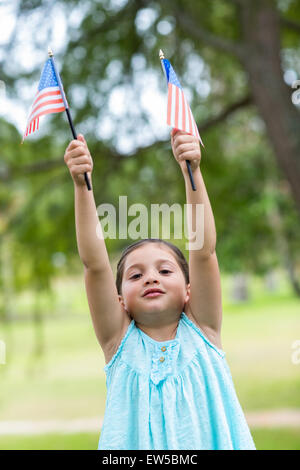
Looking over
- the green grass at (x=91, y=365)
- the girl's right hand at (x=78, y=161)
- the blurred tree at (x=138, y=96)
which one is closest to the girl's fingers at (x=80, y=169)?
the girl's right hand at (x=78, y=161)


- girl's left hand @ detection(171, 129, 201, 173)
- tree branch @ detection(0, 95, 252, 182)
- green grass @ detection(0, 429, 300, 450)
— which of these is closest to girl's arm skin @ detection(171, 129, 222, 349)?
girl's left hand @ detection(171, 129, 201, 173)

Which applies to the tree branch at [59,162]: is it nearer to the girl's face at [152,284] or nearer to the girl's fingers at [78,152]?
the girl's face at [152,284]

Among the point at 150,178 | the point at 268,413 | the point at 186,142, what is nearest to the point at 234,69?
the point at 150,178

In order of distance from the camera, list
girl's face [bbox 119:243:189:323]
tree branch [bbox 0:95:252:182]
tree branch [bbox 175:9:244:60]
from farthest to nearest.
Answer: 1. tree branch [bbox 0:95:252:182]
2. tree branch [bbox 175:9:244:60]
3. girl's face [bbox 119:243:189:323]

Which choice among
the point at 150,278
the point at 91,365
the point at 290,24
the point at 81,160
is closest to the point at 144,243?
the point at 150,278

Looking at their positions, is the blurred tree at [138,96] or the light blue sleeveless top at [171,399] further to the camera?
the blurred tree at [138,96]

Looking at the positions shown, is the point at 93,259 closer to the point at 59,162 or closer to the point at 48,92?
the point at 48,92

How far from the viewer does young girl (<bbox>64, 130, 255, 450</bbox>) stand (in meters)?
1.69

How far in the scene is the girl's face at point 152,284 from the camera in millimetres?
1838

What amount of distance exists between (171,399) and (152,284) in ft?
1.18

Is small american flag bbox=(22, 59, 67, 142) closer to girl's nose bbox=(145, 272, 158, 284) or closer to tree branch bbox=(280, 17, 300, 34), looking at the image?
girl's nose bbox=(145, 272, 158, 284)

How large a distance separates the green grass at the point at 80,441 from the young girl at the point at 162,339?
7.41 m

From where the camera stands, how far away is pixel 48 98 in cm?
193

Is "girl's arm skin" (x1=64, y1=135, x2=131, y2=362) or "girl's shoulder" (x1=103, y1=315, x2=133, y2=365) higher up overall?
"girl's arm skin" (x1=64, y1=135, x2=131, y2=362)
